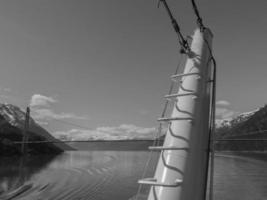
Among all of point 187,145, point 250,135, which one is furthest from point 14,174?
point 250,135

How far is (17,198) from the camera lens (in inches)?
786

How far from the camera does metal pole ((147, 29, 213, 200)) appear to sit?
1918mm

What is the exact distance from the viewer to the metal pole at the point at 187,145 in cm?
192

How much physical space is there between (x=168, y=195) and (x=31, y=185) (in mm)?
26914

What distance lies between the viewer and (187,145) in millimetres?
2020

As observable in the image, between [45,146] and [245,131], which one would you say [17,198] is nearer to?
[45,146]

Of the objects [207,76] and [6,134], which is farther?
[6,134]

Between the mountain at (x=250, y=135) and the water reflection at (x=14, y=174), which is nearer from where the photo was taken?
the water reflection at (x=14, y=174)

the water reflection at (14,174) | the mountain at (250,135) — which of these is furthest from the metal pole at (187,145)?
the mountain at (250,135)

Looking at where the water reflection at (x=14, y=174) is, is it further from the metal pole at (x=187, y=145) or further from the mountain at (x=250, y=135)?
the mountain at (x=250, y=135)

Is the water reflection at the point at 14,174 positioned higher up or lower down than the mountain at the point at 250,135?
lower down

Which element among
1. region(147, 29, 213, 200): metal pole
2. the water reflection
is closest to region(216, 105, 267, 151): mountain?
the water reflection

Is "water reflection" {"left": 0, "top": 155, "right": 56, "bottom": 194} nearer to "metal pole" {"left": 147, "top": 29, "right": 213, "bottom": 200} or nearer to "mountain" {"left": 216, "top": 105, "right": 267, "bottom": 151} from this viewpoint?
"metal pole" {"left": 147, "top": 29, "right": 213, "bottom": 200}

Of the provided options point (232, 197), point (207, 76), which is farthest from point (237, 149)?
point (207, 76)
